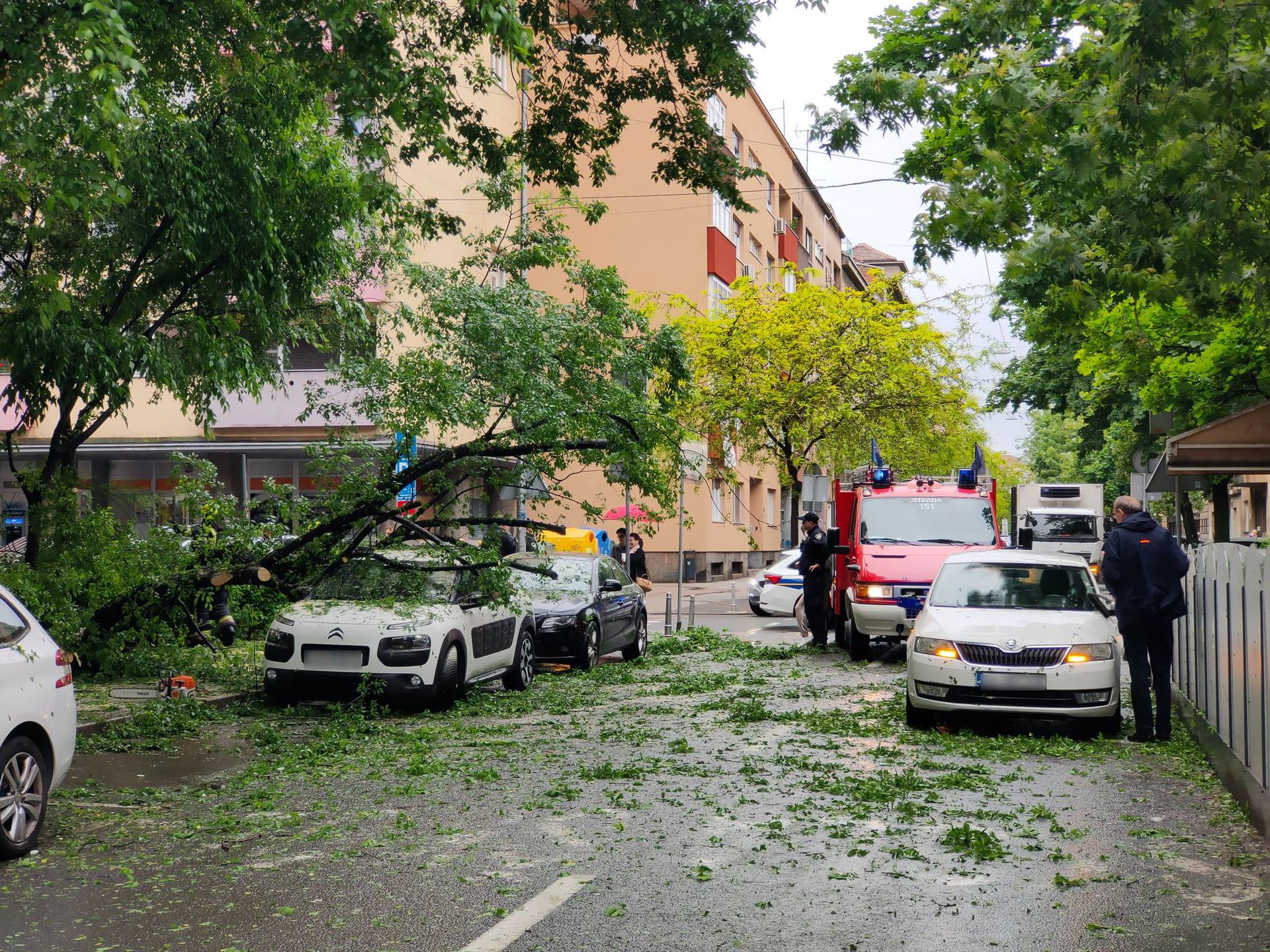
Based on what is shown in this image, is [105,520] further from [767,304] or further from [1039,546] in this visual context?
[1039,546]

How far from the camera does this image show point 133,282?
14586mm

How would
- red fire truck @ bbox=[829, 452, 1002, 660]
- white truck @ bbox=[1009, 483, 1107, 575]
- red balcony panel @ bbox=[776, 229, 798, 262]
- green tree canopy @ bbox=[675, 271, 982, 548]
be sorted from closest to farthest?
red fire truck @ bbox=[829, 452, 1002, 660] < green tree canopy @ bbox=[675, 271, 982, 548] < white truck @ bbox=[1009, 483, 1107, 575] < red balcony panel @ bbox=[776, 229, 798, 262]

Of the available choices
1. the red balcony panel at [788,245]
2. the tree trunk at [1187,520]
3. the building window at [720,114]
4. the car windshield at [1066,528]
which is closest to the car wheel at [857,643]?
the tree trunk at [1187,520]

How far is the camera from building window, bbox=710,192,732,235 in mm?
45344

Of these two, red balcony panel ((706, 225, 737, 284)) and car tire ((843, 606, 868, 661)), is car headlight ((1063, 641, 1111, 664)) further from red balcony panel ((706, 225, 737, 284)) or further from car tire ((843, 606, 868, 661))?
red balcony panel ((706, 225, 737, 284))

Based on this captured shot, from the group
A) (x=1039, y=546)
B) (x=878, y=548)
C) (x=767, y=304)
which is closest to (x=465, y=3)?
(x=878, y=548)

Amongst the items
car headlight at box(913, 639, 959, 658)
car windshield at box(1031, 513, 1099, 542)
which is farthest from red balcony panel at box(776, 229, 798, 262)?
car headlight at box(913, 639, 959, 658)

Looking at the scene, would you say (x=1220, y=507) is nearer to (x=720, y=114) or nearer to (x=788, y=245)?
(x=720, y=114)

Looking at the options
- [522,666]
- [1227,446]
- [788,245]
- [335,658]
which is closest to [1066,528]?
[788,245]

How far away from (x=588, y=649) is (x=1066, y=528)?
28971 millimetres

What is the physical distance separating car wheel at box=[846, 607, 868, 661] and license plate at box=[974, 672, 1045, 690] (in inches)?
295

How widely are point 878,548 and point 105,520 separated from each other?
33.9 ft

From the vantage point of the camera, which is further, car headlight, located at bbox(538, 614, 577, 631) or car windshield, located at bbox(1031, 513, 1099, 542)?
car windshield, located at bbox(1031, 513, 1099, 542)

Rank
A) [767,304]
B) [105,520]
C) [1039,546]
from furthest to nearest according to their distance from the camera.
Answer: [1039,546], [767,304], [105,520]
